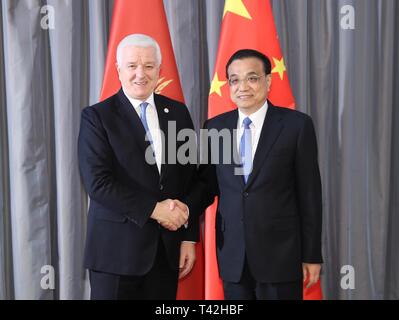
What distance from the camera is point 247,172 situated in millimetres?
1995

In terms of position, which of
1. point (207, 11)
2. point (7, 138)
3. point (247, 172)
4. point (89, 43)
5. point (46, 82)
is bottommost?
point (247, 172)

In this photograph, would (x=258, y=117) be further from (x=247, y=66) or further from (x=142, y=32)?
(x=142, y=32)

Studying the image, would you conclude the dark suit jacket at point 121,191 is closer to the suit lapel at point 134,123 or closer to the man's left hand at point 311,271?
the suit lapel at point 134,123

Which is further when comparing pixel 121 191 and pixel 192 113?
pixel 192 113

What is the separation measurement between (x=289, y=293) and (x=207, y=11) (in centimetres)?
180

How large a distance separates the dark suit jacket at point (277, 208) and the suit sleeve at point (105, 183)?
0.38 meters

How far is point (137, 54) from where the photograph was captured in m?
2.00

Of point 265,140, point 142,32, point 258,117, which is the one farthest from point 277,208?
point 142,32

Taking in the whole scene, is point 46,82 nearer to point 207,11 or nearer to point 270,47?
point 207,11

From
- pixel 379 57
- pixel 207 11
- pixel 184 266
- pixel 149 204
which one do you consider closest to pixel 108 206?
pixel 149 204

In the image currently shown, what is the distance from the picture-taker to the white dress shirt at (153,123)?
203cm

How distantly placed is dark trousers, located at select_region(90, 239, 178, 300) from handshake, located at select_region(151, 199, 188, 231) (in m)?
0.10

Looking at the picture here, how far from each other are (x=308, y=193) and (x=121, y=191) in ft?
2.60
